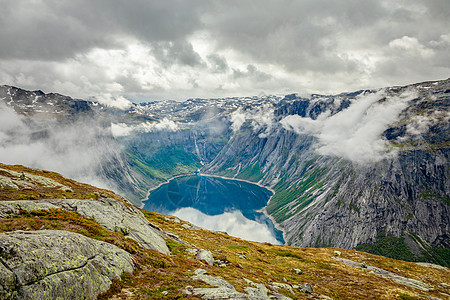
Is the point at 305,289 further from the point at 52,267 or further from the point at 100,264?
the point at 52,267


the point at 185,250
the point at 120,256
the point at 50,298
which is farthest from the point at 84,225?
the point at 185,250

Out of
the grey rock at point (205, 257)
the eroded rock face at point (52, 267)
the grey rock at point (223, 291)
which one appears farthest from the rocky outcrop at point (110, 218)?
the eroded rock face at point (52, 267)

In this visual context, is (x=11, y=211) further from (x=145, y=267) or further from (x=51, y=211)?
(x=145, y=267)

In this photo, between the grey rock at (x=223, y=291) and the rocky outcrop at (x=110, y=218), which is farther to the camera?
the rocky outcrop at (x=110, y=218)

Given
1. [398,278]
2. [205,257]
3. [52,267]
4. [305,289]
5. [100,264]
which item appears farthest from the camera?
[398,278]

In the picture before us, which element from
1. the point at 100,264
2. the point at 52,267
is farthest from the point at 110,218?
the point at 52,267

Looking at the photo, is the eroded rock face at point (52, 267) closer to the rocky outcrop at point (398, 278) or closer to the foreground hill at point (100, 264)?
the foreground hill at point (100, 264)

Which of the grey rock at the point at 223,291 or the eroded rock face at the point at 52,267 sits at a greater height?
the eroded rock face at the point at 52,267

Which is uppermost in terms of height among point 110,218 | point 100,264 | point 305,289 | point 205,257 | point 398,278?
point 100,264
